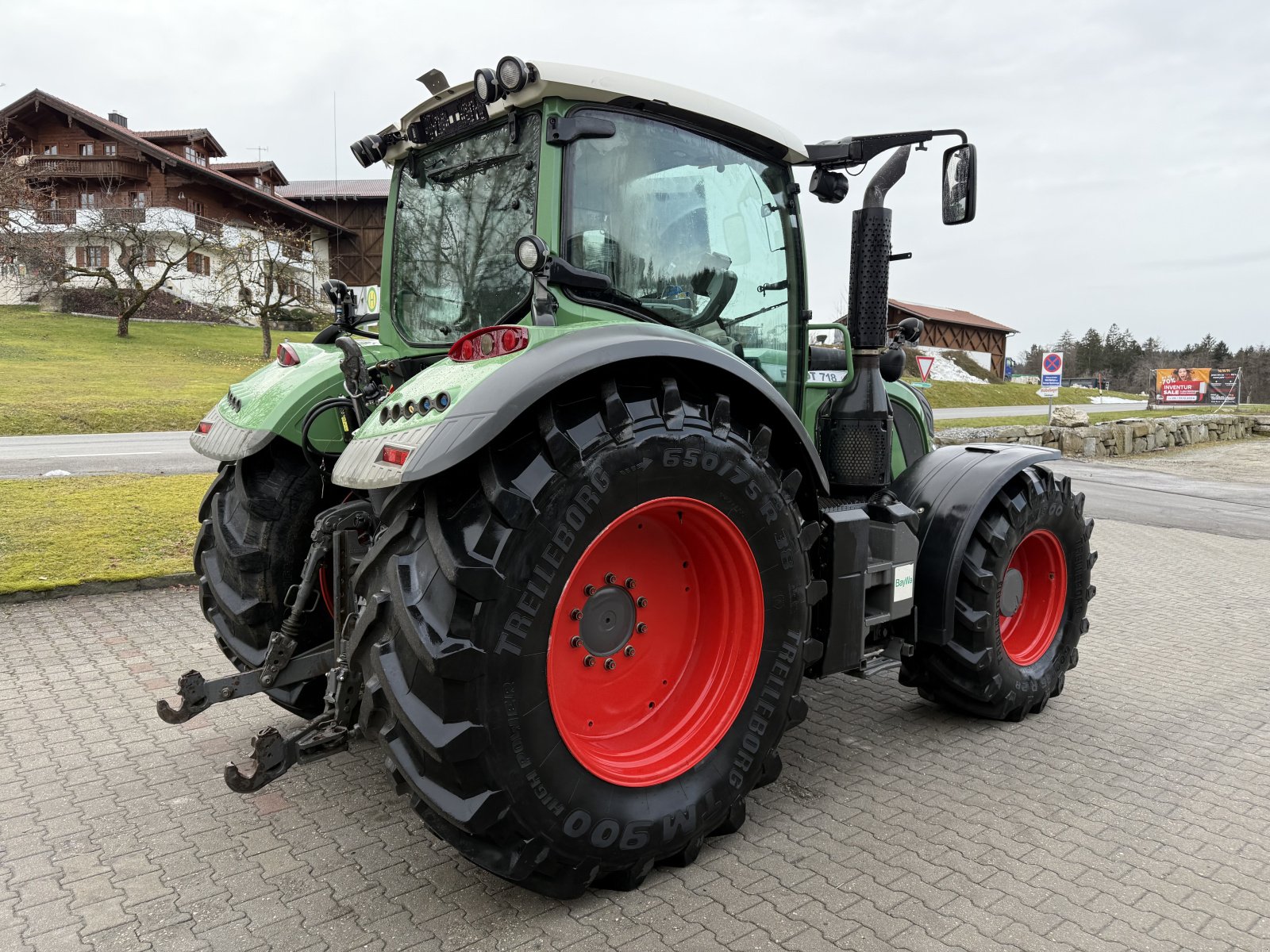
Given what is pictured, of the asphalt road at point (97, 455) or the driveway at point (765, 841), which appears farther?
the asphalt road at point (97, 455)

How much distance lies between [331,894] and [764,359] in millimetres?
2431

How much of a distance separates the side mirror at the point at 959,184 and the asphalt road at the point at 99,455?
401 inches

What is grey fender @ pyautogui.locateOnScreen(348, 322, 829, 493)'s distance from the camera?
228cm

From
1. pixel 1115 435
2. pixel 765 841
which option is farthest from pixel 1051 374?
pixel 765 841

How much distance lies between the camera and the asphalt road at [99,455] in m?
11.3

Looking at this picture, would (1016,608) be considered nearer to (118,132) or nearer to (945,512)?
(945,512)

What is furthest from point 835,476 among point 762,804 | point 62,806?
point 62,806

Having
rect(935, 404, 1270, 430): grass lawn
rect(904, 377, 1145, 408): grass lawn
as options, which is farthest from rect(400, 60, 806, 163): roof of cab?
rect(904, 377, 1145, 408): grass lawn

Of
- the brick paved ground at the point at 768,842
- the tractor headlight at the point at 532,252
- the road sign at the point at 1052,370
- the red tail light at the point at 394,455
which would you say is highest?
the road sign at the point at 1052,370

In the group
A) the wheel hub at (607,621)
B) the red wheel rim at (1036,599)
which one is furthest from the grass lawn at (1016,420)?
the wheel hub at (607,621)

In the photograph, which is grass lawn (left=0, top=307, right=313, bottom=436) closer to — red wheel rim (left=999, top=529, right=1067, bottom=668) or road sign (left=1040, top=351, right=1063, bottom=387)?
red wheel rim (left=999, top=529, right=1067, bottom=668)

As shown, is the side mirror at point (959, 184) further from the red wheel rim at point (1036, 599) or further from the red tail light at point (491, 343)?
the red tail light at point (491, 343)

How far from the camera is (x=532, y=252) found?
2.68 metres

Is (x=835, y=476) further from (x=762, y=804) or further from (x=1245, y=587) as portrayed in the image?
(x=1245, y=587)
